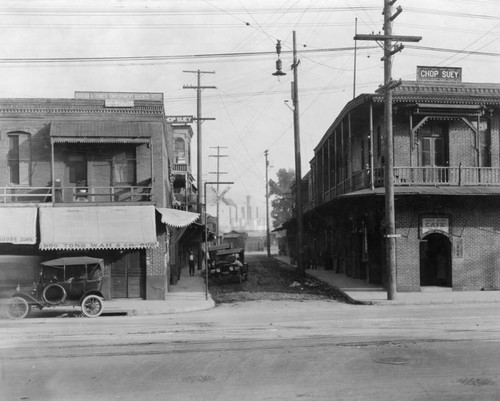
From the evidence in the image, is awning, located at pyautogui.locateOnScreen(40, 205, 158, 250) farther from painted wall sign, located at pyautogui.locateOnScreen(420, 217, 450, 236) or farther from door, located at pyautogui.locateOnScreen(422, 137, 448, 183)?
door, located at pyautogui.locateOnScreen(422, 137, 448, 183)

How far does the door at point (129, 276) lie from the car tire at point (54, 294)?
4.66 metres

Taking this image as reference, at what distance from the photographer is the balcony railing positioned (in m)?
21.5

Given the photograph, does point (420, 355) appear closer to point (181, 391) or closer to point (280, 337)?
point (280, 337)

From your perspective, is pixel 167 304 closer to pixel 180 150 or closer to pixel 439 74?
pixel 439 74

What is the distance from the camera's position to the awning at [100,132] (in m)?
21.5

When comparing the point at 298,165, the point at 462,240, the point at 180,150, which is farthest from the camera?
the point at 180,150

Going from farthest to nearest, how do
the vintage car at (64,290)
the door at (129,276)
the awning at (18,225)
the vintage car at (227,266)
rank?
the vintage car at (227,266) < the door at (129,276) < the awning at (18,225) < the vintage car at (64,290)

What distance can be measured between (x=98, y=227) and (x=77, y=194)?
5.42 ft

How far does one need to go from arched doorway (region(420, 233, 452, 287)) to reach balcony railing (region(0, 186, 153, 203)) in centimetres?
1224

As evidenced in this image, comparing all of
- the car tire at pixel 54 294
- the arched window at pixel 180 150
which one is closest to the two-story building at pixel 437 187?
the car tire at pixel 54 294

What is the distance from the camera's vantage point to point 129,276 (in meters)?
21.8

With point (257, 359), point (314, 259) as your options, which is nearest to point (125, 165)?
point (257, 359)

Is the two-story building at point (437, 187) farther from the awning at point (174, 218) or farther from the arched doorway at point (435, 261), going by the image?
the awning at point (174, 218)

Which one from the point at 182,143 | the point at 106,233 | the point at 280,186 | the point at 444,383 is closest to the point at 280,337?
the point at 444,383
